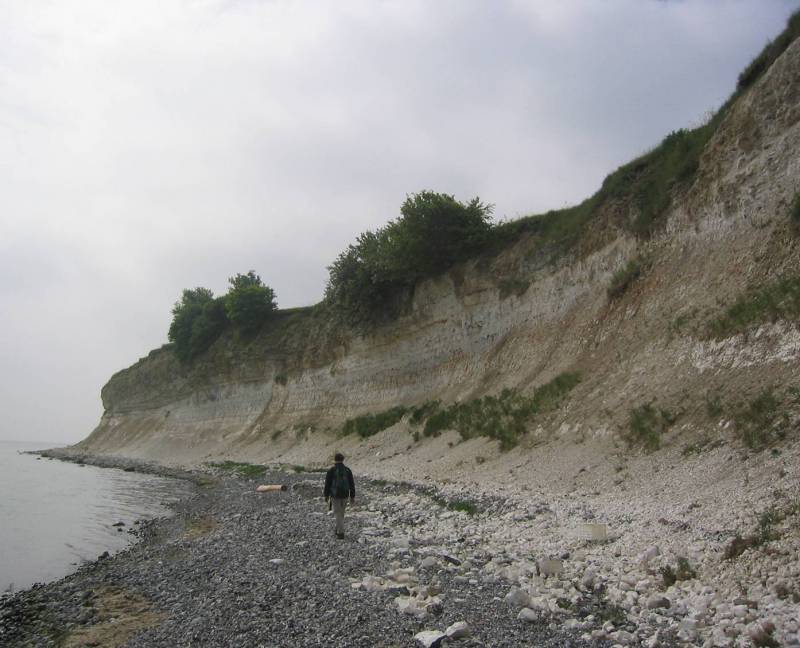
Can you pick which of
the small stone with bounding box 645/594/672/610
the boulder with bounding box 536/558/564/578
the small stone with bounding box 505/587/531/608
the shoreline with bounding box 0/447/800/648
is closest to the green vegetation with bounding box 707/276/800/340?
the shoreline with bounding box 0/447/800/648

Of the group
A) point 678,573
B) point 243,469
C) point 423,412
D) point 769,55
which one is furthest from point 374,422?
point 678,573

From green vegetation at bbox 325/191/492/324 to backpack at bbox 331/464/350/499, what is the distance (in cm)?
2117

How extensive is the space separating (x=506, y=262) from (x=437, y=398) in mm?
7745

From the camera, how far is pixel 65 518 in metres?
22.5

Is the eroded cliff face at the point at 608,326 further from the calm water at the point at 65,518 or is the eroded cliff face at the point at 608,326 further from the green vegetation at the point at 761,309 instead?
the calm water at the point at 65,518

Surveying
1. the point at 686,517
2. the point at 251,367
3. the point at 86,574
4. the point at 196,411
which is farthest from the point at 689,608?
the point at 196,411

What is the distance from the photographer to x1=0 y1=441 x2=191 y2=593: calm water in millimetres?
14836

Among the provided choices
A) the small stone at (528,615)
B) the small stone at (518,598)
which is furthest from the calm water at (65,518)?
the small stone at (528,615)

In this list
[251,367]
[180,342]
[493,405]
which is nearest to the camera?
[493,405]

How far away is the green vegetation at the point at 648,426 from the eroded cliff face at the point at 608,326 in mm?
343

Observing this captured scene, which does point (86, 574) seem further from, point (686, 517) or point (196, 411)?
point (196, 411)

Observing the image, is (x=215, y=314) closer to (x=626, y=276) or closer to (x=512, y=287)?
(x=512, y=287)

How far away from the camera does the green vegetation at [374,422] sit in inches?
1291

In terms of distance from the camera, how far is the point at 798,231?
15.0 metres
